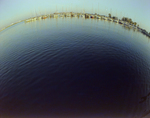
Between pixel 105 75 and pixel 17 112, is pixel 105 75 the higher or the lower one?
the higher one

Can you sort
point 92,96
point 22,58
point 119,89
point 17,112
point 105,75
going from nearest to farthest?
point 17,112, point 92,96, point 119,89, point 105,75, point 22,58

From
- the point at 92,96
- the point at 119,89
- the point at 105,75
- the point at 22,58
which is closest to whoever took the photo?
the point at 92,96

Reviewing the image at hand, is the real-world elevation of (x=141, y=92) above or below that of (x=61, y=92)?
above


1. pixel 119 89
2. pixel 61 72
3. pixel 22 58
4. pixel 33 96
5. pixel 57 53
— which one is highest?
pixel 57 53

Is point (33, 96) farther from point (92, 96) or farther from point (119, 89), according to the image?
point (119, 89)

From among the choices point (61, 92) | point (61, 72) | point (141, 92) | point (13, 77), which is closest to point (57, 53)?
point (61, 72)

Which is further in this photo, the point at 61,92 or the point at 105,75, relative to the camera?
the point at 105,75

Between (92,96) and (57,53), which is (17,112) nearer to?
(92,96)

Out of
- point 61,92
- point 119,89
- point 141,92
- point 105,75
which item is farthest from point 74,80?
point 141,92

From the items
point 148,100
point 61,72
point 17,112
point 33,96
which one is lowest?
point 17,112
